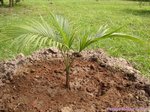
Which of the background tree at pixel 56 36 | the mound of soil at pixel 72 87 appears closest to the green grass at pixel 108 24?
the background tree at pixel 56 36

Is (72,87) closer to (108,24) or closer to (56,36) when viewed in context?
(56,36)

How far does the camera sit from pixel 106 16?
10.9 m

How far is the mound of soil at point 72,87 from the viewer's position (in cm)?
372

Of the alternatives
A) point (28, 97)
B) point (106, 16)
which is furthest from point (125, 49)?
point (106, 16)

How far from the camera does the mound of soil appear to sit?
372cm

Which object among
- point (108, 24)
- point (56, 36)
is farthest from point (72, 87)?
point (108, 24)

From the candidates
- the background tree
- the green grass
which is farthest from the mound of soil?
the green grass

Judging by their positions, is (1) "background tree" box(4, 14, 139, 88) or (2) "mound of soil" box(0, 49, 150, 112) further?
Answer: (2) "mound of soil" box(0, 49, 150, 112)

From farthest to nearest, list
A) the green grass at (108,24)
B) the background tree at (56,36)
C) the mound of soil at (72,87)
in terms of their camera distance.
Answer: the green grass at (108,24) < the mound of soil at (72,87) < the background tree at (56,36)

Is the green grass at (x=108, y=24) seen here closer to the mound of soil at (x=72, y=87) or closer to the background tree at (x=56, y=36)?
the background tree at (x=56, y=36)

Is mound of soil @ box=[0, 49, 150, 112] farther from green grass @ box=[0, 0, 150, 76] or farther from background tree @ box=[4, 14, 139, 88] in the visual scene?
green grass @ box=[0, 0, 150, 76]

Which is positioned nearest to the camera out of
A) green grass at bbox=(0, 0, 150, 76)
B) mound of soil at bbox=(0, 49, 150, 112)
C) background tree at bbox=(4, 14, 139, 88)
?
background tree at bbox=(4, 14, 139, 88)

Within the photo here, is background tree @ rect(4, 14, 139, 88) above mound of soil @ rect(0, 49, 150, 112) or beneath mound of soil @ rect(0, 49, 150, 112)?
above

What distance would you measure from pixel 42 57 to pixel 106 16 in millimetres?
6134
